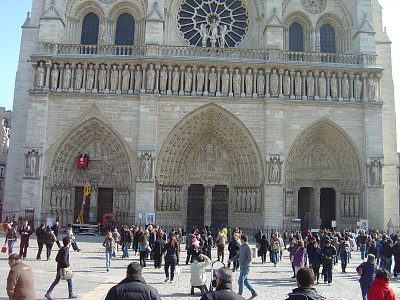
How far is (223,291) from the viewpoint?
4.31 metres

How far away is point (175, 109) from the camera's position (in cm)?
2520

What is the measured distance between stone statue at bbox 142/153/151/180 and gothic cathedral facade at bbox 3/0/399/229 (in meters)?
0.06

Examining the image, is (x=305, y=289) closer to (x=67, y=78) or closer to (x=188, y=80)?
(x=188, y=80)

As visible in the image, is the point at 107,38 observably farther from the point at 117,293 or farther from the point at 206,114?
the point at 117,293

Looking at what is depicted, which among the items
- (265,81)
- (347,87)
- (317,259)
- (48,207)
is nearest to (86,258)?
(317,259)

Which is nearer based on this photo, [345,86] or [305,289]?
[305,289]

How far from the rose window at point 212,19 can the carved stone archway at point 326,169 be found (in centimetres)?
769

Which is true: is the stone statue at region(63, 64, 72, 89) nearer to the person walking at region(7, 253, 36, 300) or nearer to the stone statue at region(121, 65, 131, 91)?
the stone statue at region(121, 65, 131, 91)

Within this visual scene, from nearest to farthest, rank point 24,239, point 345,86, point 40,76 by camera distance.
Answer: point 24,239 → point 40,76 → point 345,86

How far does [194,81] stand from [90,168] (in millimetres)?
7786

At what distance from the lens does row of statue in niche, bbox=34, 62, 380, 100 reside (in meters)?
25.3

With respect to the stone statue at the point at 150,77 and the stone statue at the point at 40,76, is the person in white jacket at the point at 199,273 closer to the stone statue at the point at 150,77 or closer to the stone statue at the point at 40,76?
the stone statue at the point at 150,77

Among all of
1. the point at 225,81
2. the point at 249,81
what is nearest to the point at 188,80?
the point at 225,81

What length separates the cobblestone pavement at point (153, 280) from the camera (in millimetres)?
10114
